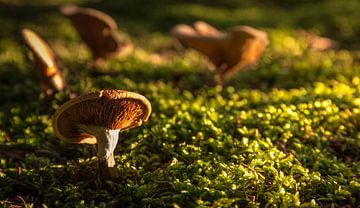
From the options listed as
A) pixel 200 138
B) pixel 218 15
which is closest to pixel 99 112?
pixel 200 138

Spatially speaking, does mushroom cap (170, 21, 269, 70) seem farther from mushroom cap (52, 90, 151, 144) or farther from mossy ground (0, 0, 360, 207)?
mushroom cap (52, 90, 151, 144)

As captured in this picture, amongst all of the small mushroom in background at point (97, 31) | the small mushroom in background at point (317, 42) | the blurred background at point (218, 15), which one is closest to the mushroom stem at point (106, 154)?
the small mushroom in background at point (97, 31)

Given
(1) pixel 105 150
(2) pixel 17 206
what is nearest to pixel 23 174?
(2) pixel 17 206

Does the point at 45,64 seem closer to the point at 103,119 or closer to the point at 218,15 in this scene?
the point at 103,119

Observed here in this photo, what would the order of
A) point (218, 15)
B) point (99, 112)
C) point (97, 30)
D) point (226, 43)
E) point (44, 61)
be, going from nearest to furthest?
1. point (99, 112)
2. point (44, 61)
3. point (226, 43)
4. point (97, 30)
5. point (218, 15)

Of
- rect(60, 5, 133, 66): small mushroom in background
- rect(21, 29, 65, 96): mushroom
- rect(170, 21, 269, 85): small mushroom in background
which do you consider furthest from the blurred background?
rect(21, 29, 65, 96): mushroom

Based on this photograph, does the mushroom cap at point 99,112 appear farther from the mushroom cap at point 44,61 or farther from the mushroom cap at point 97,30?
the mushroom cap at point 97,30
